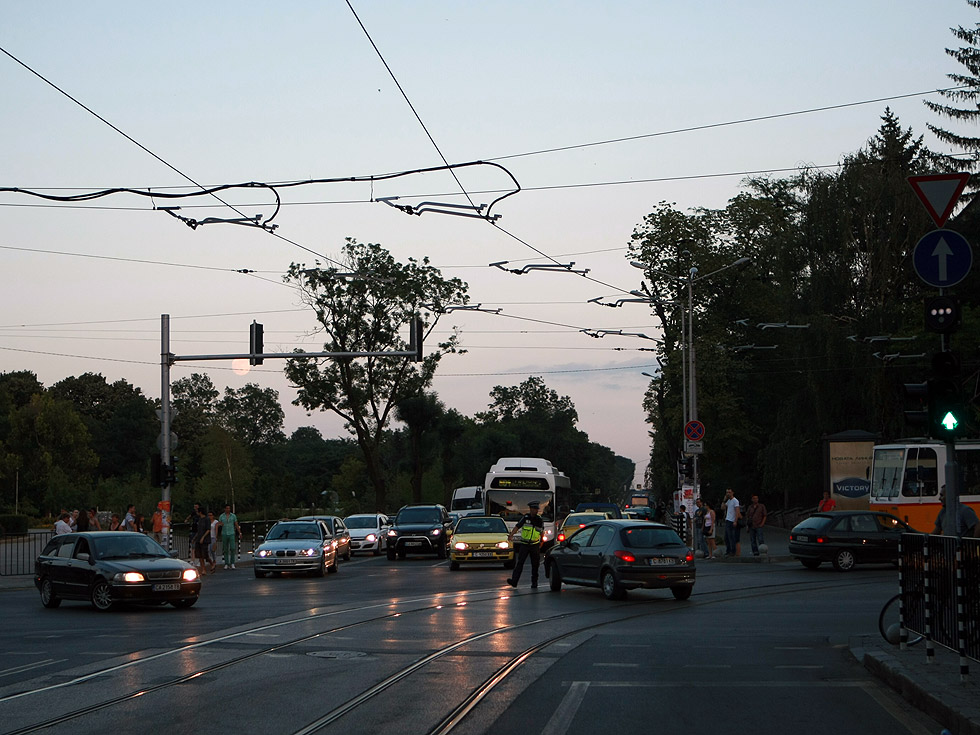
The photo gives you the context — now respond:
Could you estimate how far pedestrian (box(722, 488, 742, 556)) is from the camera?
34250mm

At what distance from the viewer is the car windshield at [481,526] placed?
34.1 meters

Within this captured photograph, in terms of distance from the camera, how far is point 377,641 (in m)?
14.9

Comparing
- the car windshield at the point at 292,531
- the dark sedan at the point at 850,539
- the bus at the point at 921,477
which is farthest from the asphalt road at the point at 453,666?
the bus at the point at 921,477

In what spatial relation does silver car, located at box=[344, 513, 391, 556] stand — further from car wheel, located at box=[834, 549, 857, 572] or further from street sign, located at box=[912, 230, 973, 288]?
street sign, located at box=[912, 230, 973, 288]

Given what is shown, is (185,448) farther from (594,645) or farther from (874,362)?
(594,645)

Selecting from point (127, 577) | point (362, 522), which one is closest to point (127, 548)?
point (127, 577)

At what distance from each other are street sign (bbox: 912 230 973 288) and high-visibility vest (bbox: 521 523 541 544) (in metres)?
14.3

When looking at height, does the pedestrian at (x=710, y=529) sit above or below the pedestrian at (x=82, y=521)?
below

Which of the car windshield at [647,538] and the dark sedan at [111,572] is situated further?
the car windshield at [647,538]

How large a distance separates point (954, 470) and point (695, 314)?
4974cm

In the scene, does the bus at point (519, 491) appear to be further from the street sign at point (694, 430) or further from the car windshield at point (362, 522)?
the street sign at point (694, 430)

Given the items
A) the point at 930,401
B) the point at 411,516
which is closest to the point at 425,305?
the point at 411,516

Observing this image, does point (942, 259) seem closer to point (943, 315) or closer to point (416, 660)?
point (943, 315)

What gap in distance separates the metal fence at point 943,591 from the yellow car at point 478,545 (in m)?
20.9
